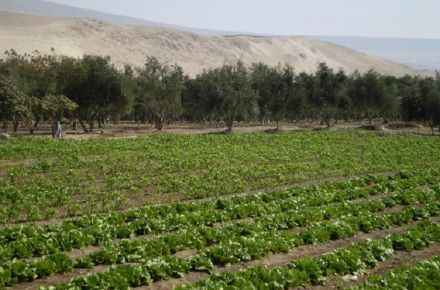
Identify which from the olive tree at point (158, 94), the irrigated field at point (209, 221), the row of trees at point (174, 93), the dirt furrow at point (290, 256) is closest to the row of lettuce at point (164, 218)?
the irrigated field at point (209, 221)

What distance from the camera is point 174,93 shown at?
77875mm

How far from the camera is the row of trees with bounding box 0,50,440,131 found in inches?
2485

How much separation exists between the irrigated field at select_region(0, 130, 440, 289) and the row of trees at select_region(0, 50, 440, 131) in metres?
24.9

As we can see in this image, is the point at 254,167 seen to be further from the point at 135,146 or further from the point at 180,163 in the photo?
the point at 135,146

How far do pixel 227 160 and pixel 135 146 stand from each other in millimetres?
8866

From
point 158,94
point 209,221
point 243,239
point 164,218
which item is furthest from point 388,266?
point 158,94

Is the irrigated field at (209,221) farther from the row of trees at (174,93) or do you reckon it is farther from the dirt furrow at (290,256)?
the row of trees at (174,93)

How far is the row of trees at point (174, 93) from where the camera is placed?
63125mm

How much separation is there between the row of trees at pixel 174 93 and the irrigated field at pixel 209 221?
2492 centimetres

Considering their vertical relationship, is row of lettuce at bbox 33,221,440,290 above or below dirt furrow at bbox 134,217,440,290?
above

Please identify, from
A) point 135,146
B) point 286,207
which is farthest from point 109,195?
point 135,146

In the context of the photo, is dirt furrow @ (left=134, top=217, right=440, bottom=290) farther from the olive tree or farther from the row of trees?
the olive tree

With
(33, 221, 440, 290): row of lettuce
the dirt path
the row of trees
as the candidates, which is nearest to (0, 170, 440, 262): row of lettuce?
(33, 221, 440, 290): row of lettuce

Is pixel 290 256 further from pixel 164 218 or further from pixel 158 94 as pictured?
pixel 158 94
